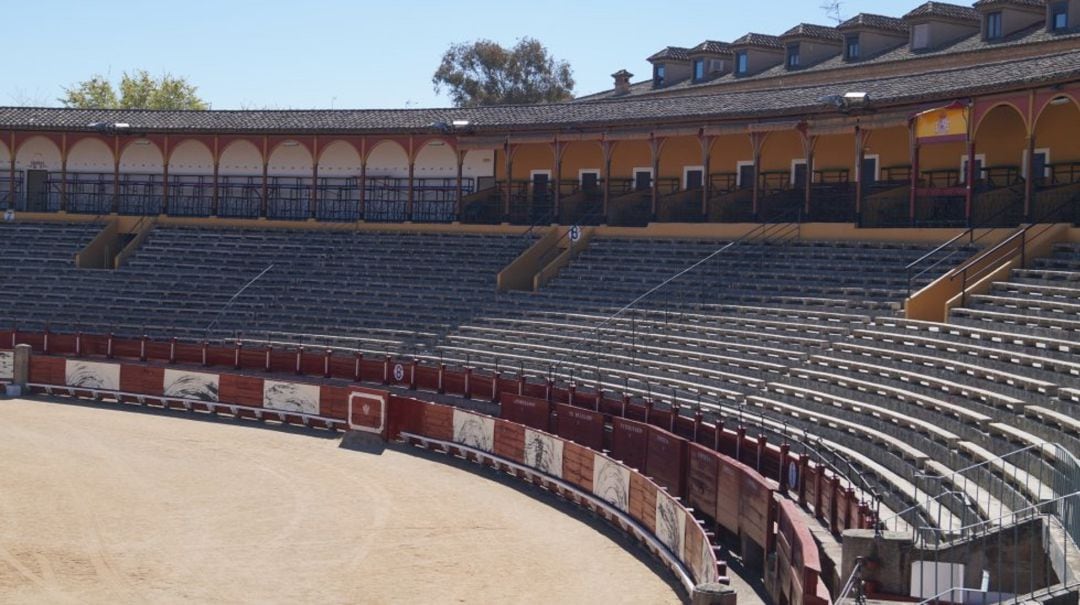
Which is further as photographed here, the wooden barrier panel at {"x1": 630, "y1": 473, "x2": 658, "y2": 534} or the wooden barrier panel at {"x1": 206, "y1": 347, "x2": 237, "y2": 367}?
the wooden barrier panel at {"x1": 206, "y1": 347, "x2": 237, "y2": 367}

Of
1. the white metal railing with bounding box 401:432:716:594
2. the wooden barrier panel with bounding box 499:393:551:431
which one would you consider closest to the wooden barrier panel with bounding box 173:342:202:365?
the white metal railing with bounding box 401:432:716:594

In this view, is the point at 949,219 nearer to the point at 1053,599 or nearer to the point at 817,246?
the point at 817,246

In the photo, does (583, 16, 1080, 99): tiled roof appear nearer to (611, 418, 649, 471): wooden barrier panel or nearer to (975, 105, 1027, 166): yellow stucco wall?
(975, 105, 1027, 166): yellow stucco wall

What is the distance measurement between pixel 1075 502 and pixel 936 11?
35682mm

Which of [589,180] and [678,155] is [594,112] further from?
[589,180]

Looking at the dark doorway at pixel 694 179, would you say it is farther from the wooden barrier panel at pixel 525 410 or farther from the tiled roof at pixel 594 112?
the wooden barrier panel at pixel 525 410

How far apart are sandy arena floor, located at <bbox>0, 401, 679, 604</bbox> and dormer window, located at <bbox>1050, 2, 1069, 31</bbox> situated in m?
24.1

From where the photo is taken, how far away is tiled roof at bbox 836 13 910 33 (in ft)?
161

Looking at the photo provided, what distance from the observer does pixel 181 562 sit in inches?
825

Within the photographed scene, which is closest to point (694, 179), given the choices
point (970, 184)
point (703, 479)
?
point (970, 184)

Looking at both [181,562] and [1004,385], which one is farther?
[1004,385]

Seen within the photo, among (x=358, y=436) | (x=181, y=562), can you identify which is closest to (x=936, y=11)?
(x=358, y=436)

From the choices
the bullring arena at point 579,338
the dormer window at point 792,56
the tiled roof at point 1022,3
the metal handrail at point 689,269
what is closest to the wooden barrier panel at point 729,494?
the bullring arena at point 579,338

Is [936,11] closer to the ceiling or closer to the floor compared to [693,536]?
closer to the ceiling
